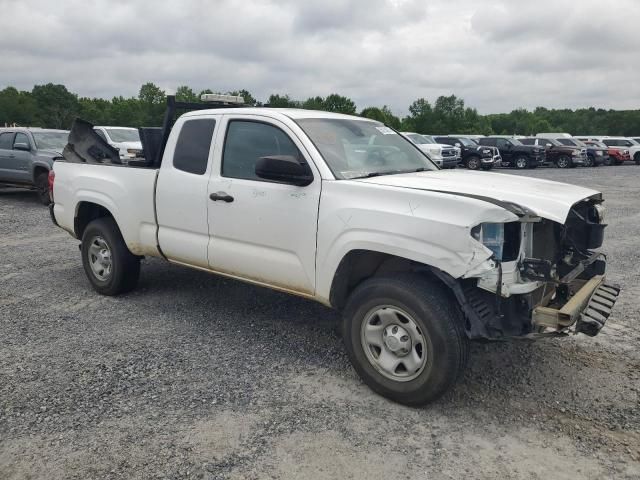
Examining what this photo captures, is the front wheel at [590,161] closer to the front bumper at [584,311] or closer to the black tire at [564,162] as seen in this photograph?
the black tire at [564,162]

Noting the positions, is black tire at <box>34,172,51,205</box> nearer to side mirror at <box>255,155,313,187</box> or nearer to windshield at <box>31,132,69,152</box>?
windshield at <box>31,132,69,152</box>

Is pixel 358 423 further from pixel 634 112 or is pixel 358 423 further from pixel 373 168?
pixel 634 112

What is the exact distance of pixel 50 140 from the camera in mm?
13195

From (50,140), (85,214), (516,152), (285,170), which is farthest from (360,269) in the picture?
(516,152)

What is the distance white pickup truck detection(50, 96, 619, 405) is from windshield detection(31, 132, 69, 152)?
28.3ft

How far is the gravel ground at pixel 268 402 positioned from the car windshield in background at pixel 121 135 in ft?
33.3

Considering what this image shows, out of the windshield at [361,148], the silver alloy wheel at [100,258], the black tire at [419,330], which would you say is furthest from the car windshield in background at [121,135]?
the black tire at [419,330]

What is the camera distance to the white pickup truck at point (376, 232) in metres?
3.33

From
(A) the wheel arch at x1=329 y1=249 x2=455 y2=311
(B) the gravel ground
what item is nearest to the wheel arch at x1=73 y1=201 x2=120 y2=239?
(B) the gravel ground

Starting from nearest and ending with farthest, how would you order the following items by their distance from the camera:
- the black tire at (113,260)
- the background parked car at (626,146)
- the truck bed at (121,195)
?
the truck bed at (121,195) → the black tire at (113,260) → the background parked car at (626,146)

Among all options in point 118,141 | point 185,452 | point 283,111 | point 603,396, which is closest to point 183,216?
point 283,111

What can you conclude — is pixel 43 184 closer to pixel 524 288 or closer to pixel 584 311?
pixel 524 288

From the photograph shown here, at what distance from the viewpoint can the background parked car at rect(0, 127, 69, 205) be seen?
12562mm

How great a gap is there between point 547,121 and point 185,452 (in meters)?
132
